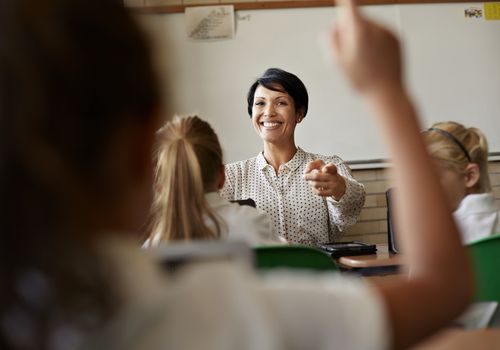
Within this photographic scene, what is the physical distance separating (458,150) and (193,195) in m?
0.87

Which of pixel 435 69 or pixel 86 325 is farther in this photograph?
pixel 435 69

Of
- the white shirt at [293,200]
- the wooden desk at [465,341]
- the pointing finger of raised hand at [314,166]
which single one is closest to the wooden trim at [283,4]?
the white shirt at [293,200]

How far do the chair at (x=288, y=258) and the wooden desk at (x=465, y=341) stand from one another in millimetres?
455

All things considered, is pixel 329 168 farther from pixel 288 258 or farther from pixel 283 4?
pixel 283 4

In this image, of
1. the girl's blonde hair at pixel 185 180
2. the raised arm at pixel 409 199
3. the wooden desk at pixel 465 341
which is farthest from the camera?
the girl's blonde hair at pixel 185 180

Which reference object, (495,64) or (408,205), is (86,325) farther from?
(495,64)

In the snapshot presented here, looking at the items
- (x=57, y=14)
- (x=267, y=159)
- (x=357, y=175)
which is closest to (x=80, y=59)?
(x=57, y=14)

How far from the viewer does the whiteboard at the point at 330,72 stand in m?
4.05

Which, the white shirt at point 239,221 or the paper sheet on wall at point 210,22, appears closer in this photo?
the white shirt at point 239,221

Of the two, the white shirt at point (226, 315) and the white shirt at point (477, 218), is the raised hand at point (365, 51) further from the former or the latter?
the white shirt at point (477, 218)

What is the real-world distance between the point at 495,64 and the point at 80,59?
424cm

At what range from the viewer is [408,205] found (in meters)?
0.52

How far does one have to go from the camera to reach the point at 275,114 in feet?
11.0

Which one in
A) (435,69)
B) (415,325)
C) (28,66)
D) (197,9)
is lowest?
(415,325)
